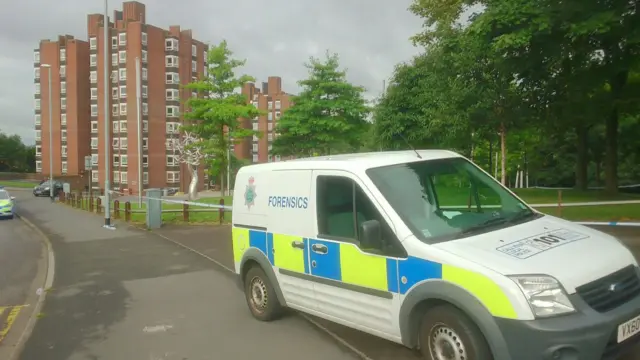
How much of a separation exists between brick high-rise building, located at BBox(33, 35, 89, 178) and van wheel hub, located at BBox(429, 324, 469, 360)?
3400 inches

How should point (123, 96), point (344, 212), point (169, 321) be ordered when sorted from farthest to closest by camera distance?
point (123, 96)
point (169, 321)
point (344, 212)

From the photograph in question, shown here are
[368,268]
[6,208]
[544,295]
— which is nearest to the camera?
[544,295]

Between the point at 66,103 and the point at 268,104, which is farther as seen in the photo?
the point at 268,104

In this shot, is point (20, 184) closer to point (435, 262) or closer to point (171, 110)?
point (171, 110)

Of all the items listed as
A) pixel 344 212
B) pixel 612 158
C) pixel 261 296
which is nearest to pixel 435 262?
pixel 344 212

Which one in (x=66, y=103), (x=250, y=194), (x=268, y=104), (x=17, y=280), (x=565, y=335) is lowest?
(x=17, y=280)

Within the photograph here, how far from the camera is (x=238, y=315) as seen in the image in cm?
680

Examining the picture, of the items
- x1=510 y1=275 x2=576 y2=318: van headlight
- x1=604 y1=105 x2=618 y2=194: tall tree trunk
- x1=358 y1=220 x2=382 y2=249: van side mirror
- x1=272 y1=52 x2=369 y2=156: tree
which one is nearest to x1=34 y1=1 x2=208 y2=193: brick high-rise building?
x1=272 y1=52 x2=369 y2=156: tree

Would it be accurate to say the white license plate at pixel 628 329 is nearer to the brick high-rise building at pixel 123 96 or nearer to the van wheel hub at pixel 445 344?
the van wheel hub at pixel 445 344

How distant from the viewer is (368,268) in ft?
15.2

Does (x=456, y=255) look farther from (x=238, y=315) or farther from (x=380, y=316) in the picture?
(x=238, y=315)

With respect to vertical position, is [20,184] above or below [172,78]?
below

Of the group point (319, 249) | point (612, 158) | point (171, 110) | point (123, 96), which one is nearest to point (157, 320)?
point (319, 249)

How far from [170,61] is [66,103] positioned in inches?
776
